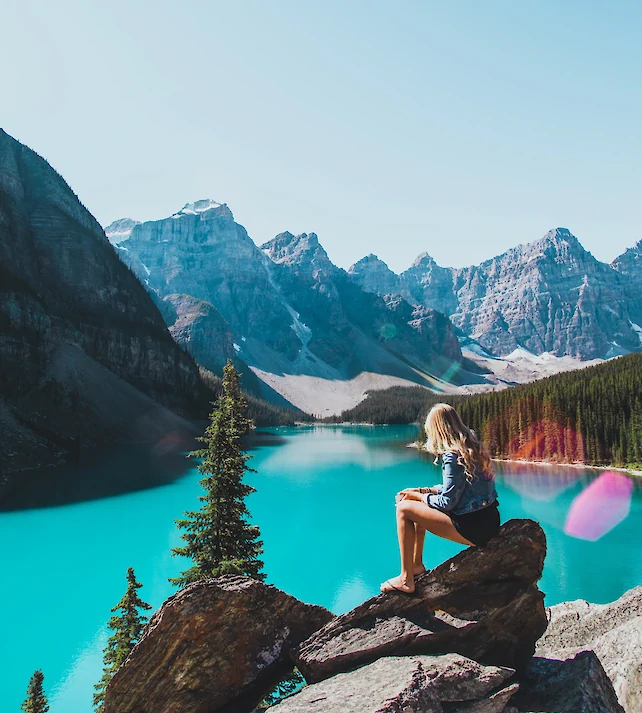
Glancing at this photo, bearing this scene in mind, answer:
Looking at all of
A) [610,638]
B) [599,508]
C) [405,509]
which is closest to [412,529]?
[405,509]

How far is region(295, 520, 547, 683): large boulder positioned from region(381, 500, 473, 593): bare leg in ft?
Answer: 0.70

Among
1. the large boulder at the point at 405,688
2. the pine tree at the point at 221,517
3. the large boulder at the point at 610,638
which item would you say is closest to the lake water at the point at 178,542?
the pine tree at the point at 221,517

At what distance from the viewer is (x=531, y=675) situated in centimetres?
707

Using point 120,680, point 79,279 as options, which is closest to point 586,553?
point 120,680

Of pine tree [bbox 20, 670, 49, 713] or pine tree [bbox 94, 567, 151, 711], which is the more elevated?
pine tree [bbox 94, 567, 151, 711]

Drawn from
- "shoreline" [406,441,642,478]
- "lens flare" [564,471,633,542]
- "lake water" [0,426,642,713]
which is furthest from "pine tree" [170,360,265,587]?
"shoreline" [406,441,642,478]

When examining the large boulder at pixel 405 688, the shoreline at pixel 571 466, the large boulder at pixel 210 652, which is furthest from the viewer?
the shoreline at pixel 571 466

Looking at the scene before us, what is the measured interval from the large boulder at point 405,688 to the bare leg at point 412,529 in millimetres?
1014

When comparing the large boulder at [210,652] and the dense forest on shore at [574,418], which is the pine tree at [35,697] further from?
the dense forest on shore at [574,418]

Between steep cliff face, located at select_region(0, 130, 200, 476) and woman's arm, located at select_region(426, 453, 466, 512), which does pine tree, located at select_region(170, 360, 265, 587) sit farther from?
steep cliff face, located at select_region(0, 130, 200, 476)

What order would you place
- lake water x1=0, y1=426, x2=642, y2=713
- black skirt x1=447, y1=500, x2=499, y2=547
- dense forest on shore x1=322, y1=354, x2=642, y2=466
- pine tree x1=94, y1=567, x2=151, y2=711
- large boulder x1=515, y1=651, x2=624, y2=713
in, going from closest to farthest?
large boulder x1=515, y1=651, x2=624, y2=713 < black skirt x1=447, y1=500, x2=499, y2=547 < pine tree x1=94, y1=567, x2=151, y2=711 < lake water x1=0, y1=426, x2=642, y2=713 < dense forest on shore x1=322, y1=354, x2=642, y2=466

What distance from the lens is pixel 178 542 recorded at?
37.9 m

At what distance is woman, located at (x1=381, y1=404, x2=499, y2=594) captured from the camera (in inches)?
266

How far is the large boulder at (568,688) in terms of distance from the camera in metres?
6.19
